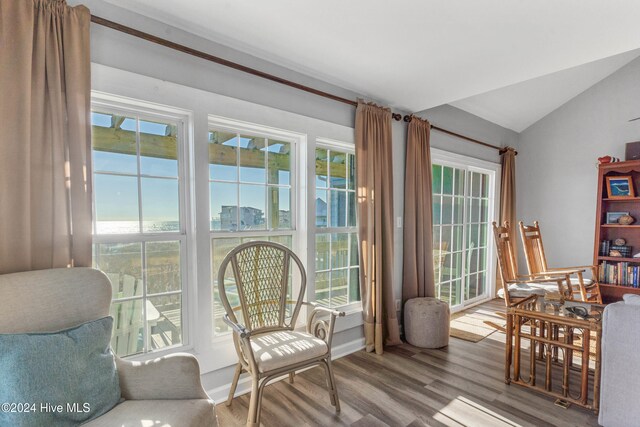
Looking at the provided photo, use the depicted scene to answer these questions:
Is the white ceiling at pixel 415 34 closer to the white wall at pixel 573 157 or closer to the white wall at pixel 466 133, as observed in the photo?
the white wall at pixel 466 133

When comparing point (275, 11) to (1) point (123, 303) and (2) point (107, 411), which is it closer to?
(1) point (123, 303)

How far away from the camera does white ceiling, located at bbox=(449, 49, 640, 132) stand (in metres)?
3.81

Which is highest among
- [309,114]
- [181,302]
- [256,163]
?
[309,114]

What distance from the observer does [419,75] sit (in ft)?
8.47

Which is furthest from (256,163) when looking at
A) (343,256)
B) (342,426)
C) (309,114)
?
(342,426)

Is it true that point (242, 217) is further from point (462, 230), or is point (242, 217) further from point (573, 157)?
point (573, 157)

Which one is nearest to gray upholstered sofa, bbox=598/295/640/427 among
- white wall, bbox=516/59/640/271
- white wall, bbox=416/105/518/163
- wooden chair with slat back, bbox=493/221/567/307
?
wooden chair with slat back, bbox=493/221/567/307

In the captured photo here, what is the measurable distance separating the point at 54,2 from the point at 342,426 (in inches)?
107

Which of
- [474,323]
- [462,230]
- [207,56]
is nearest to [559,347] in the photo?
[474,323]

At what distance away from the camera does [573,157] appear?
449 cm

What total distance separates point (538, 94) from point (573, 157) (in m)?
1.11

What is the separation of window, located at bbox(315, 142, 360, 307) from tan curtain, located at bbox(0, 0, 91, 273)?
1670 mm

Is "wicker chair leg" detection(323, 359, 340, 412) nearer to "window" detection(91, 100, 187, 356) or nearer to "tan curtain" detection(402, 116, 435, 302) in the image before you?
"window" detection(91, 100, 187, 356)

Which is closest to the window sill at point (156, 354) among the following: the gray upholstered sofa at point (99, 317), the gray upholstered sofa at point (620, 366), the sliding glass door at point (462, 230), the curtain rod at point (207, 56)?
the gray upholstered sofa at point (99, 317)
